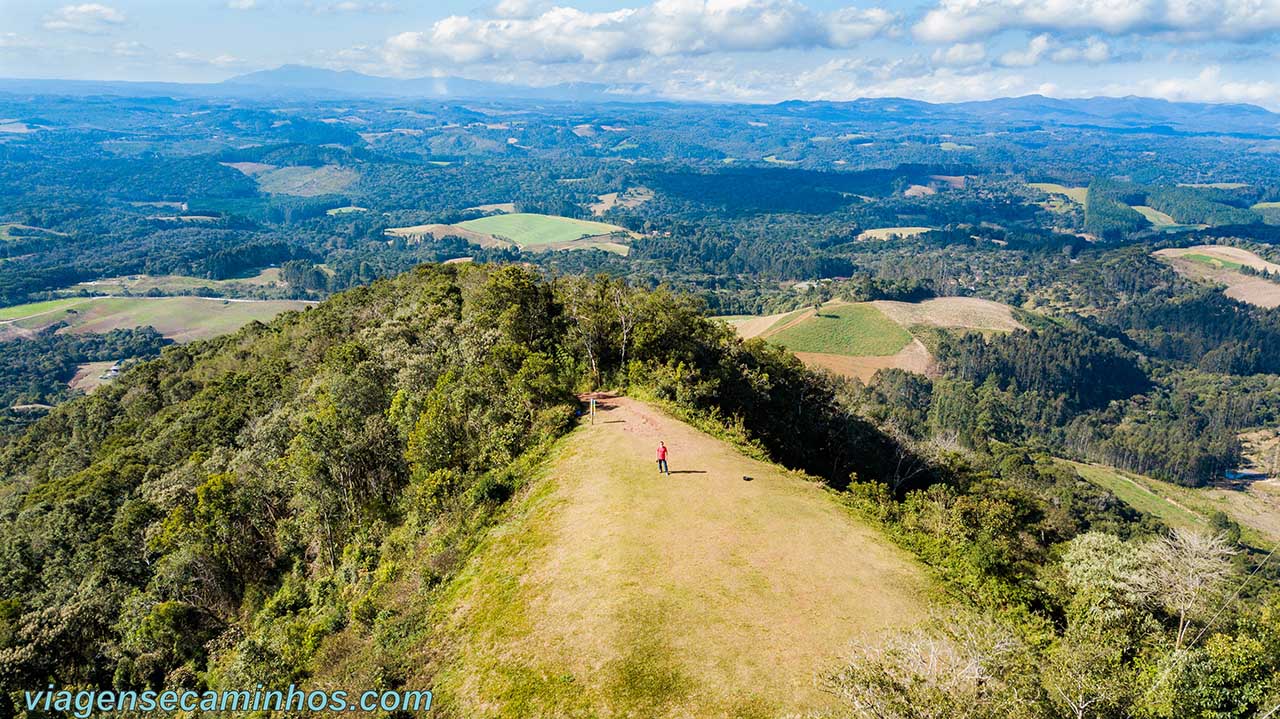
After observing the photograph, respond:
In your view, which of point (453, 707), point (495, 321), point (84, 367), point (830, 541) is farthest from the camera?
point (84, 367)

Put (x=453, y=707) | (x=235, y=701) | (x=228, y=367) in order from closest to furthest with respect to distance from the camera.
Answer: (x=453, y=707) → (x=235, y=701) → (x=228, y=367)

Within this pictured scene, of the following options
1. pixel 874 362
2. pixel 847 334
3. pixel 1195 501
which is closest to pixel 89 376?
pixel 847 334

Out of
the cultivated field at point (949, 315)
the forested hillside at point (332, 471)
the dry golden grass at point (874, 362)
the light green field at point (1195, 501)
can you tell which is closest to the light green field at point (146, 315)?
the forested hillside at point (332, 471)

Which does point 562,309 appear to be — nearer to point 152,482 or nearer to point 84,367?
point 152,482

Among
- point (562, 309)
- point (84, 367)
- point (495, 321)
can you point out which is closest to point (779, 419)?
point (562, 309)

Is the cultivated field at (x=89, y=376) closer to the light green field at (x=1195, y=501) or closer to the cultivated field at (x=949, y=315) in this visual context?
the cultivated field at (x=949, y=315)

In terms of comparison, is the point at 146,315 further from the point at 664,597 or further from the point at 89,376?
the point at 664,597
